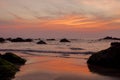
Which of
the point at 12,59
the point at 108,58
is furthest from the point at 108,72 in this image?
the point at 12,59

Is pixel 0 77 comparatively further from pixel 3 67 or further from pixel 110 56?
pixel 110 56

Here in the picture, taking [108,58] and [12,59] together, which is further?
[12,59]

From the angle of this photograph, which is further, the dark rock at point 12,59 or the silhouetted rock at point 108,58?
the dark rock at point 12,59

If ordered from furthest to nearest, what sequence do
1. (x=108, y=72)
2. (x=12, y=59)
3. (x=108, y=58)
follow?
(x=12, y=59)
(x=108, y=58)
(x=108, y=72)

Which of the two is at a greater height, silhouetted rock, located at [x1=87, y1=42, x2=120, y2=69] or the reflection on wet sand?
silhouetted rock, located at [x1=87, y1=42, x2=120, y2=69]

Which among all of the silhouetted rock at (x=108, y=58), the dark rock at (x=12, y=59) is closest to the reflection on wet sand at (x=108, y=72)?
the silhouetted rock at (x=108, y=58)

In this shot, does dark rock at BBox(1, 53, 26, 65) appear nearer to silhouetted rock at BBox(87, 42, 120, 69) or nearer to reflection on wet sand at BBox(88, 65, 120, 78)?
silhouetted rock at BBox(87, 42, 120, 69)

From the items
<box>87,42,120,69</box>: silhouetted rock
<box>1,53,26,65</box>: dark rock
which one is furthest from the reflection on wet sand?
<box>1,53,26,65</box>: dark rock

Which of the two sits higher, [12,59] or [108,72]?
[12,59]

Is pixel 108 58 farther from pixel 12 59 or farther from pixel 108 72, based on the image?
pixel 12 59

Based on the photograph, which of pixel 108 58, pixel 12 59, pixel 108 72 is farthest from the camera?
pixel 12 59

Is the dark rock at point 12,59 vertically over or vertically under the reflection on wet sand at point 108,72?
over

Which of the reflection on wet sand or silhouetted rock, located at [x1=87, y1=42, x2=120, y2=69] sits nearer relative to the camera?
the reflection on wet sand

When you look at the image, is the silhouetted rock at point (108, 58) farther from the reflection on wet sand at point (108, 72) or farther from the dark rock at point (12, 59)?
the dark rock at point (12, 59)
